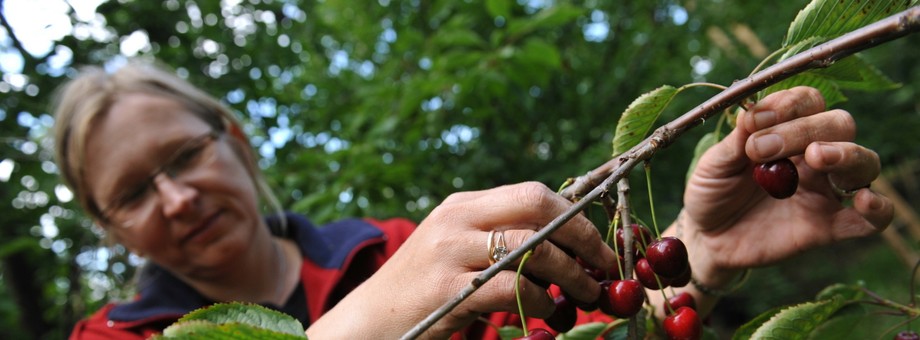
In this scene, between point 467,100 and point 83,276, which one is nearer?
point 467,100

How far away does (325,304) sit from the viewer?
73.6 inches

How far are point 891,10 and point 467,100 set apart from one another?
1.67 meters

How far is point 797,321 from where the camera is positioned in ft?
2.87

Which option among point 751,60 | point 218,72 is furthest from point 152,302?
point 751,60

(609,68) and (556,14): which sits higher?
(556,14)

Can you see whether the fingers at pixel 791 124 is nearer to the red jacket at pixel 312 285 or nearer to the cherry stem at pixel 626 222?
the cherry stem at pixel 626 222

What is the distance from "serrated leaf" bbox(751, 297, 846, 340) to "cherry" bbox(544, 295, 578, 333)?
26 cm

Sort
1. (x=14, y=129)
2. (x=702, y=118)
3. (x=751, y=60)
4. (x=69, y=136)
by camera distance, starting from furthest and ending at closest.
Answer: (x=751, y=60)
(x=14, y=129)
(x=69, y=136)
(x=702, y=118)

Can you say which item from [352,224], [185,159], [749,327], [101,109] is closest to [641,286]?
[749,327]

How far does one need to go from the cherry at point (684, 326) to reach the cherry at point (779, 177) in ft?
0.76

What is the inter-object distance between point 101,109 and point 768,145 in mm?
2137

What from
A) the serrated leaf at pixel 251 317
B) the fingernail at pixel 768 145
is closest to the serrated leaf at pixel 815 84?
the fingernail at pixel 768 145

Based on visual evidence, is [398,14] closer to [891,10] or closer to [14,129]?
[14,129]

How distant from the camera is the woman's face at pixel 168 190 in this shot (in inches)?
76.7
